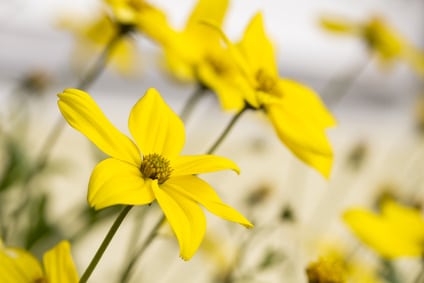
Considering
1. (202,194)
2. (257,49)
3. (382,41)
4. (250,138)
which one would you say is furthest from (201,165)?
(250,138)

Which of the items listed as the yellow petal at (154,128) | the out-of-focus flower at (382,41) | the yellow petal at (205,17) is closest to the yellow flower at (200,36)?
the yellow petal at (205,17)

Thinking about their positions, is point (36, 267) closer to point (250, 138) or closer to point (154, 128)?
point (154, 128)

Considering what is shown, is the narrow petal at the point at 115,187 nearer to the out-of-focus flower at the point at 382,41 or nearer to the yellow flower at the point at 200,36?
the yellow flower at the point at 200,36

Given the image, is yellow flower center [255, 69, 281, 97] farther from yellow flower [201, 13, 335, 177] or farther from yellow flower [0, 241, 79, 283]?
yellow flower [0, 241, 79, 283]

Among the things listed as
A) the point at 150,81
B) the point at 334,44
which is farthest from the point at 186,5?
the point at 334,44

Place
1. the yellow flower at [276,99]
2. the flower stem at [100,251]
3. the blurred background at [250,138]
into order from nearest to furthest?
1. the flower stem at [100,251]
2. the yellow flower at [276,99]
3. the blurred background at [250,138]

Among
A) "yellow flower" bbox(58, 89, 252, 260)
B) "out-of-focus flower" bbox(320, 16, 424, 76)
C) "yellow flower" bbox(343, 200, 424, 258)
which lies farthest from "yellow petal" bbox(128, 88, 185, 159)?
"out-of-focus flower" bbox(320, 16, 424, 76)
